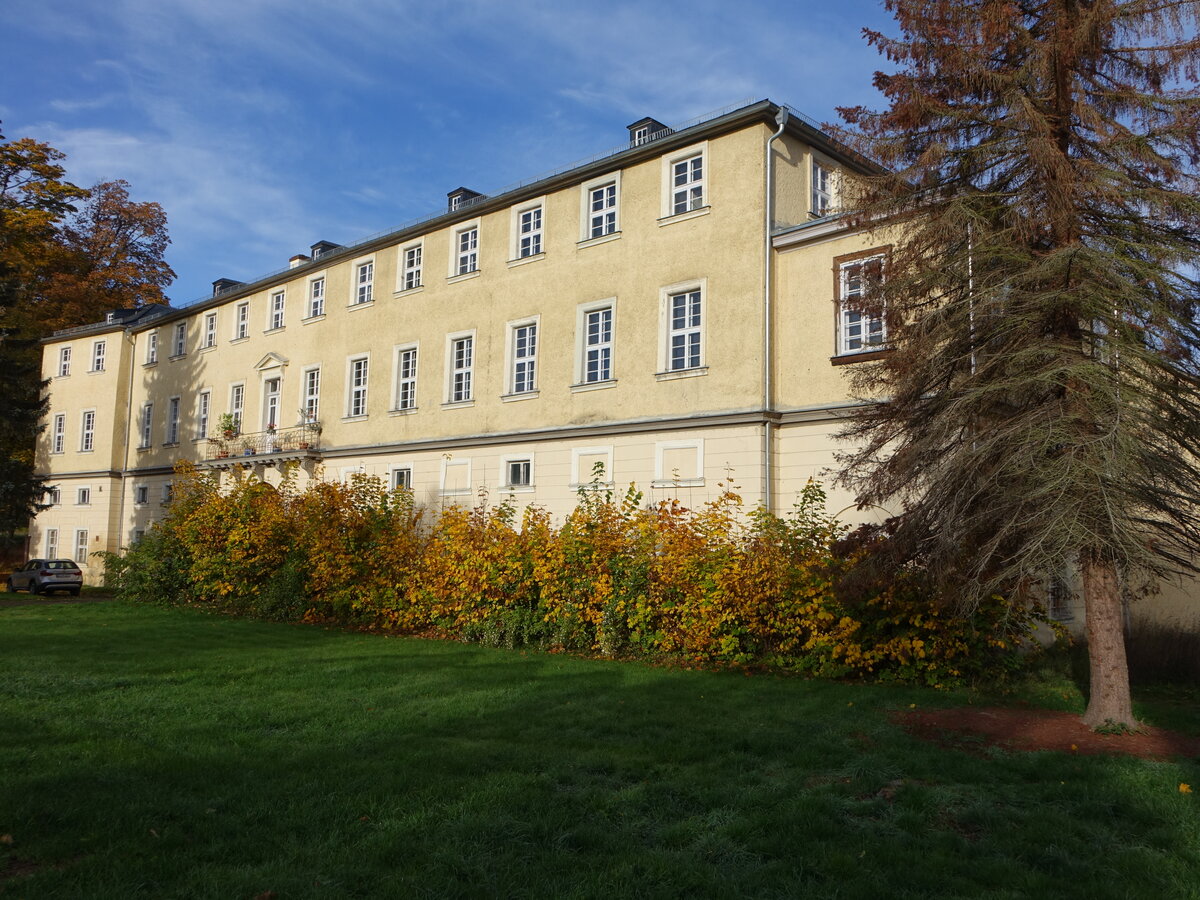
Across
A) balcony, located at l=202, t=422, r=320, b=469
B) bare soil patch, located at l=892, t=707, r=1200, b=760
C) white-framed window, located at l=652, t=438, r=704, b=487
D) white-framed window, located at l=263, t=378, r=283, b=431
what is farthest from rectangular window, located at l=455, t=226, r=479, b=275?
bare soil patch, located at l=892, t=707, r=1200, b=760

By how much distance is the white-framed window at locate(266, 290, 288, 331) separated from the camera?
33.0 metres

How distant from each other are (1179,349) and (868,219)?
3624 millimetres

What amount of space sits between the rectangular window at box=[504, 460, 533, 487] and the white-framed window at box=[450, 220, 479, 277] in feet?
19.3

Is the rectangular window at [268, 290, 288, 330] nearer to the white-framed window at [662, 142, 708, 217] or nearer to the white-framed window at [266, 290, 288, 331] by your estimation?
the white-framed window at [266, 290, 288, 331]

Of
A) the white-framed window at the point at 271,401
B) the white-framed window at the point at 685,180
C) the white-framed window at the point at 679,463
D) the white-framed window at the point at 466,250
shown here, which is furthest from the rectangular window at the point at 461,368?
the white-framed window at the point at 271,401

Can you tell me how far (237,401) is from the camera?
115 feet

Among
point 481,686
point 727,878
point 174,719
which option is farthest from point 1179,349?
point 174,719

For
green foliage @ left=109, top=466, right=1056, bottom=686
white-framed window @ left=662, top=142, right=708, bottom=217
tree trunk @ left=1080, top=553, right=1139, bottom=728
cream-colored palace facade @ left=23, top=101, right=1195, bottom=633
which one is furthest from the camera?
white-framed window @ left=662, top=142, right=708, bottom=217

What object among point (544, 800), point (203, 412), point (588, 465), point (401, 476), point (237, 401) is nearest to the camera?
point (544, 800)

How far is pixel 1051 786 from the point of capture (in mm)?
6633

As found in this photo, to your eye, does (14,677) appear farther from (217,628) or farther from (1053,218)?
(1053,218)

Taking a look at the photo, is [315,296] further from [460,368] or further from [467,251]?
[460,368]

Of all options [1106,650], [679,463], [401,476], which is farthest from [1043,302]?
[401,476]

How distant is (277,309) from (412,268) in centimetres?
818
